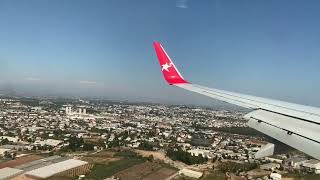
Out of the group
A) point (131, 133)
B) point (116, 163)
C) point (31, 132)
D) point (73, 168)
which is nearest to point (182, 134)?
point (131, 133)

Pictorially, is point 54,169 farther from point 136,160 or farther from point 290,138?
point 290,138

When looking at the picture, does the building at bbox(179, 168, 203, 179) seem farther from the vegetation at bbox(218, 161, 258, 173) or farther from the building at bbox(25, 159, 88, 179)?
the building at bbox(25, 159, 88, 179)

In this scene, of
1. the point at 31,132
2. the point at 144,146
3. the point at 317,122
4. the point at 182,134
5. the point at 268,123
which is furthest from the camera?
the point at 182,134

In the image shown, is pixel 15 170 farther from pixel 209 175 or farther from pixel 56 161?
pixel 209 175

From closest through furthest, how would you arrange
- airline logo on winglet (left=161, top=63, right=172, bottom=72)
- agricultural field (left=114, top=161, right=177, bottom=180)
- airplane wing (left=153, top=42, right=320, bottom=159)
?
airplane wing (left=153, top=42, right=320, bottom=159)
airline logo on winglet (left=161, top=63, right=172, bottom=72)
agricultural field (left=114, top=161, right=177, bottom=180)

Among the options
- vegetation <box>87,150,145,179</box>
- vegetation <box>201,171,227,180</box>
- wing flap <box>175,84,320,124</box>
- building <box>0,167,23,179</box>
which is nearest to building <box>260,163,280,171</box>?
vegetation <box>201,171,227,180</box>

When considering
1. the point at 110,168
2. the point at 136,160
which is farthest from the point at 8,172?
the point at 136,160

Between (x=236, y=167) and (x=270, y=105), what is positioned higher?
(x=270, y=105)
